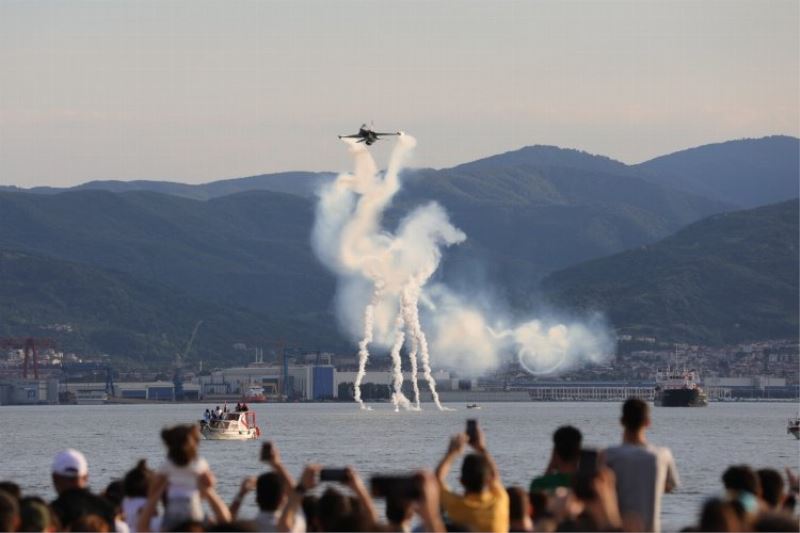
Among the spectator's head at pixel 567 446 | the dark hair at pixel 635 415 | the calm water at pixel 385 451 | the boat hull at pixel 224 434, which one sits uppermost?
the dark hair at pixel 635 415

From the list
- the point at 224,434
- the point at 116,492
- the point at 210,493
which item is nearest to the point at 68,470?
the point at 210,493

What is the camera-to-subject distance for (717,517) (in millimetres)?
17625

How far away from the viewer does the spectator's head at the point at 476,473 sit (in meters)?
21.6

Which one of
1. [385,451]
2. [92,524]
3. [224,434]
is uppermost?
[92,524]

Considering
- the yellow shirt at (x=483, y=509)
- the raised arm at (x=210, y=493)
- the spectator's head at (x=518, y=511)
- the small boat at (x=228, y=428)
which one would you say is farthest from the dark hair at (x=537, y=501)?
the small boat at (x=228, y=428)

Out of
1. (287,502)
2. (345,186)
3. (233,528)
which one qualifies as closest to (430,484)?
(233,528)

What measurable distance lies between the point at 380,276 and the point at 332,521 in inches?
6747

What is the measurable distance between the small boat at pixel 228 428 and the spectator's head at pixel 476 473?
462 ft

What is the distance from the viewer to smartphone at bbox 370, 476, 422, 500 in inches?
756

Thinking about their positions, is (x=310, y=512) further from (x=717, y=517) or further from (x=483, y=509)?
(x=717, y=517)

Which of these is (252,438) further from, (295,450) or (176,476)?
(176,476)

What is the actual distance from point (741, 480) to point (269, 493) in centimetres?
575

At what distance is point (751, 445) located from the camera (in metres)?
148

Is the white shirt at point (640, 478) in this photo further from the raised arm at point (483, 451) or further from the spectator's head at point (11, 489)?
the spectator's head at point (11, 489)
